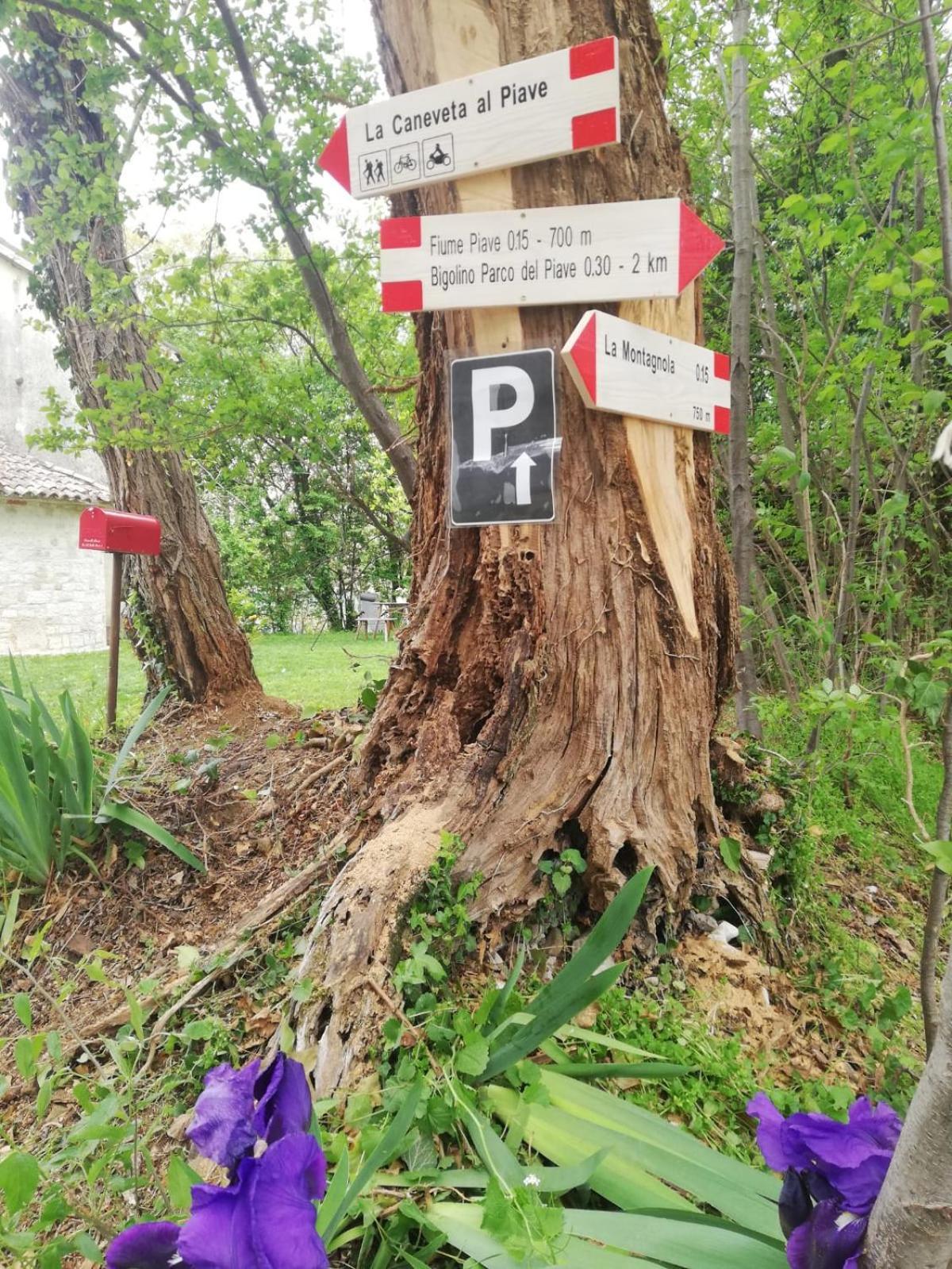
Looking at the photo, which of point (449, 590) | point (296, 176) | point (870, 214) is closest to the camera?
point (449, 590)

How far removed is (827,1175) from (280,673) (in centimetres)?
783

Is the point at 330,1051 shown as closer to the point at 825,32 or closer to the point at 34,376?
the point at 825,32

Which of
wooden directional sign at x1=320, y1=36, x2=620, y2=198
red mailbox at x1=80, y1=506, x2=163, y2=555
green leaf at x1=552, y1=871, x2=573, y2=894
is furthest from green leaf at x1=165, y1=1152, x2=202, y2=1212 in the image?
red mailbox at x1=80, y1=506, x2=163, y2=555

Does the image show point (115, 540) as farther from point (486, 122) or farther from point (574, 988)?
point (574, 988)

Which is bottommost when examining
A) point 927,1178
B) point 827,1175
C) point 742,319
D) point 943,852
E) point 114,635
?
point 827,1175

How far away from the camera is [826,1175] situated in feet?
2.34

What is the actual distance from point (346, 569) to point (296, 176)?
12.1m

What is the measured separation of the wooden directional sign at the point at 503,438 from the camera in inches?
67.1

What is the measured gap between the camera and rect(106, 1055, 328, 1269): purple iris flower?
63 cm

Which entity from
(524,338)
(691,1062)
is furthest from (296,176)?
(691,1062)

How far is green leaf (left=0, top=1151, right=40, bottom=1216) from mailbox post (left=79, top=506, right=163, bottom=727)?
2586mm

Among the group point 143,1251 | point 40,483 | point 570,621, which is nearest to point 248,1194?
point 143,1251

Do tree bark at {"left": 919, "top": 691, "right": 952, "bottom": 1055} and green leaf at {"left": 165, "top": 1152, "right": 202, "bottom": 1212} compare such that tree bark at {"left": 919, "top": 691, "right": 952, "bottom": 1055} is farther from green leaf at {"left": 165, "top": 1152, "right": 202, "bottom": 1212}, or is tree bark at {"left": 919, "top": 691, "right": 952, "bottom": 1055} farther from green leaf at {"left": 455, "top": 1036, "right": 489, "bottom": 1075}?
green leaf at {"left": 165, "top": 1152, "right": 202, "bottom": 1212}

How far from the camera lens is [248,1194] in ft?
2.11
